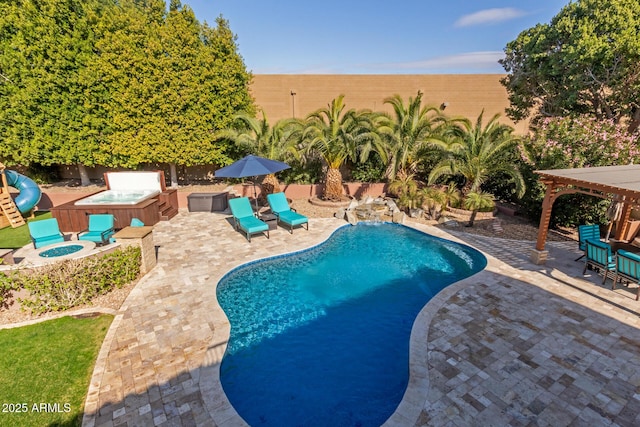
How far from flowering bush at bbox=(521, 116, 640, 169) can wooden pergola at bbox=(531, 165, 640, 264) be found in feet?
6.61

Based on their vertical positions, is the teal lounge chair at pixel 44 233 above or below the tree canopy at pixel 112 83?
below

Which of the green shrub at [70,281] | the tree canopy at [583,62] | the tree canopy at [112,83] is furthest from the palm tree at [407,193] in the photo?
the green shrub at [70,281]

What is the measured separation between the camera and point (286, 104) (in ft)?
84.6

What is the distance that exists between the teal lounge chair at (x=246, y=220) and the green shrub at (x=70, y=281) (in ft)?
15.3

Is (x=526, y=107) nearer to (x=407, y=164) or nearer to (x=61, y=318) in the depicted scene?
(x=407, y=164)

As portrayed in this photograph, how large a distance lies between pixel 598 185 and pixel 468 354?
6.00m

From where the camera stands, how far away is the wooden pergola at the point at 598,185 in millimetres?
8039

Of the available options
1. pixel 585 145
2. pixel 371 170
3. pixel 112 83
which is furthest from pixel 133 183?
pixel 585 145

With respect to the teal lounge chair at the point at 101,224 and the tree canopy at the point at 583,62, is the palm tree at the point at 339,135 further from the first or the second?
the tree canopy at the point at 583,62

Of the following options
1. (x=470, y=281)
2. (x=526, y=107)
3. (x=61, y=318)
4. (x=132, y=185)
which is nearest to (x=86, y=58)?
(x=132, y=185)

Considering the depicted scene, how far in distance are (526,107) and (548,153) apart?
8.16m

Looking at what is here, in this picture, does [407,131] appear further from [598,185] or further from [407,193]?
[598,185]

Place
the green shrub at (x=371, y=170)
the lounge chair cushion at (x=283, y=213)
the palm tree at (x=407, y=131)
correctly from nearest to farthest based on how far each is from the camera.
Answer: the lounge chair cushion at (x=283, y=213)
the palm tree at (x=407, y=131)
the green shrub at (x=371, y=170)

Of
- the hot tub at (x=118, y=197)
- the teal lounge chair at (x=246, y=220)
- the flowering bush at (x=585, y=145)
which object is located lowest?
the teal lounge chair at (x=246, y=220)
